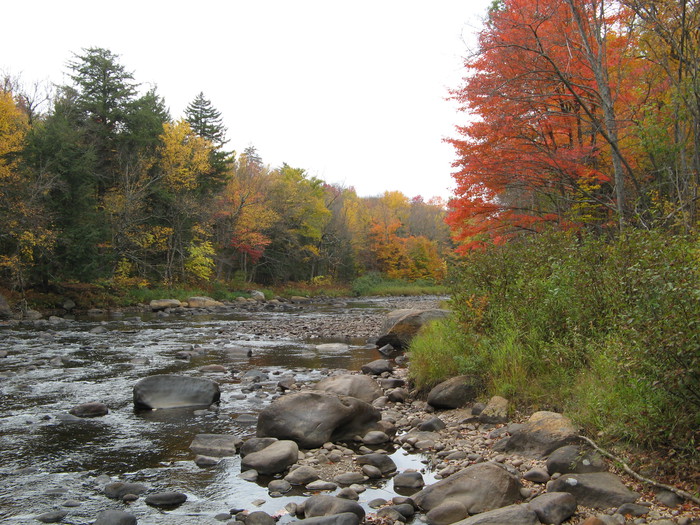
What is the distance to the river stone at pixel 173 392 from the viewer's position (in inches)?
349

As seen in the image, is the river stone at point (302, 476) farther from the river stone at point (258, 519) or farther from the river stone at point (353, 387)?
the river stone at point (353, 387)

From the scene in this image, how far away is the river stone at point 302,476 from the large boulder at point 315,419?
102 cm

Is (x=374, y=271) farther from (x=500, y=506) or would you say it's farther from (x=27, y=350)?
(x=500, y=506)

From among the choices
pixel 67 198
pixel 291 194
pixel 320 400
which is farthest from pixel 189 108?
pixel 320 400

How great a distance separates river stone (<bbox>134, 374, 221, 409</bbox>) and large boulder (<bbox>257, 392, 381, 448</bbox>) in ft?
7.63

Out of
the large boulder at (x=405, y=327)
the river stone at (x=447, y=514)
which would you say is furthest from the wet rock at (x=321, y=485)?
the large boulder at (x=405, y=327)

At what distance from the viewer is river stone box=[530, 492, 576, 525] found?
4359 millimetres

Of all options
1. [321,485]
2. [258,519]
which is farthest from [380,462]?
[258,519]

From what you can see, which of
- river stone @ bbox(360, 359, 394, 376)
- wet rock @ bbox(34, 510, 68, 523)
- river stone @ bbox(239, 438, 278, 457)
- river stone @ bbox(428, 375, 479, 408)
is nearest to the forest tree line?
river stone @ bbox(360, 359, 394, 376)

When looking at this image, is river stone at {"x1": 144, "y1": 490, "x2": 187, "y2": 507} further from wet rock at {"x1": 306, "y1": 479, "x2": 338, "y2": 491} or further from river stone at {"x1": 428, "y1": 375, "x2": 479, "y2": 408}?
river stone at {"x1": 428, "y1": 375, "x2": 479, "y2": 408}

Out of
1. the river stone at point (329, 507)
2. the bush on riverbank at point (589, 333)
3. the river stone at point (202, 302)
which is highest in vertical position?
the bush on riverbank at point (589, 333)

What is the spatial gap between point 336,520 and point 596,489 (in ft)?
7.64

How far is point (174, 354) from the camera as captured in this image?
1414cm

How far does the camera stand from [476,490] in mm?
4938
